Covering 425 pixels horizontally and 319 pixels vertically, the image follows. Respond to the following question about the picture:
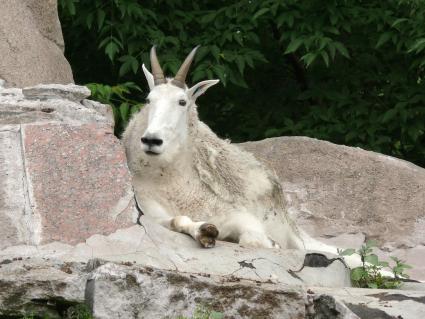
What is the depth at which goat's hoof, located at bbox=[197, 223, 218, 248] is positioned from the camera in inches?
266

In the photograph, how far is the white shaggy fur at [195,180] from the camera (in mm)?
7566

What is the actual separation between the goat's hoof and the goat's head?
941mm

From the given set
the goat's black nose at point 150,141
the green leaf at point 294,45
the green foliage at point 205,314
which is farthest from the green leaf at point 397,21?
the green foliage at point 205,314

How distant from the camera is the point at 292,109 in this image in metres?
11.8

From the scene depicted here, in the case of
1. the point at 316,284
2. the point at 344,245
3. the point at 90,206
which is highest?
the point at 90,206

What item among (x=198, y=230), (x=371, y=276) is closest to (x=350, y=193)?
(x=371, y=276)

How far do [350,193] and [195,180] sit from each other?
273 centimetres

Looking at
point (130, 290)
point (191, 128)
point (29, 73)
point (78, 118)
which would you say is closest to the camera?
point (130, 290)

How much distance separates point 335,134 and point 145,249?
5110mm

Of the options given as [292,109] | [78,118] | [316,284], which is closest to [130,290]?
[316,284]

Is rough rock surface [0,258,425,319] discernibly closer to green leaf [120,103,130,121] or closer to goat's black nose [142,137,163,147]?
goat's black nose [142,137,163,147]

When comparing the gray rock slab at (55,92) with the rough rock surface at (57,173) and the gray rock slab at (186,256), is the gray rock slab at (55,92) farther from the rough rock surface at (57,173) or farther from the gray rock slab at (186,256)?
the gray rock slab at (186,256)

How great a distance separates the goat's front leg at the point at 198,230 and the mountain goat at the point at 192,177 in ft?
0.05

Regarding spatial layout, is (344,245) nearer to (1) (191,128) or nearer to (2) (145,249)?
(1) (191,128)
